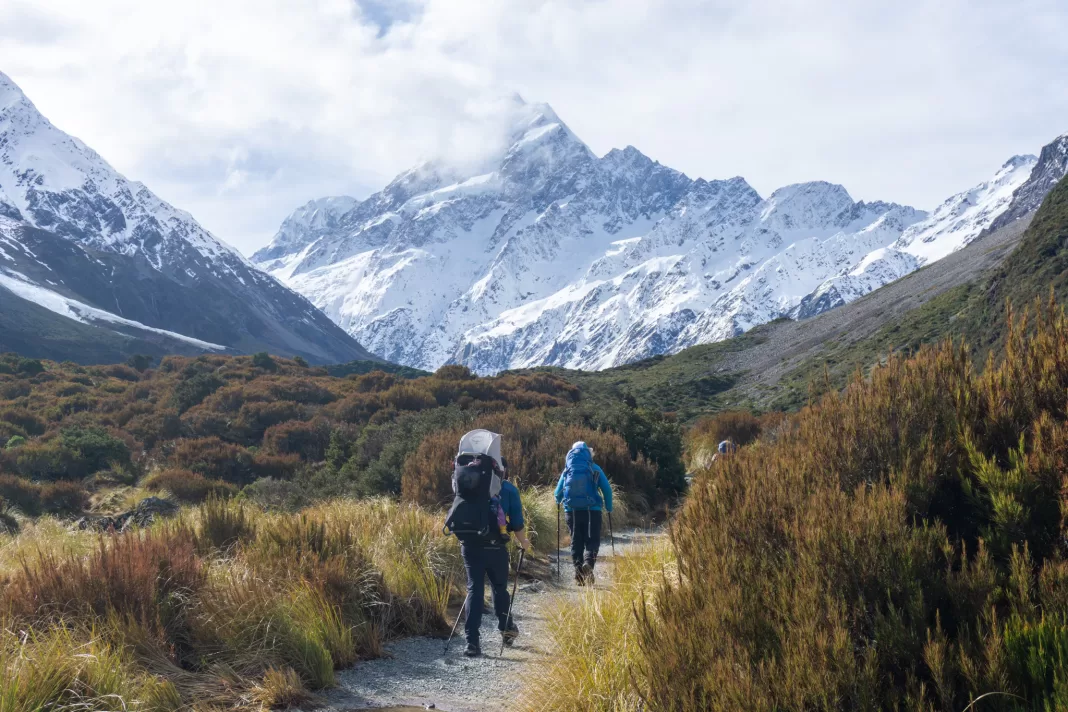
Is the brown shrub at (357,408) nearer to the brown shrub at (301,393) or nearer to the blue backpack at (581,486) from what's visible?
the brown shrub at (301,393)

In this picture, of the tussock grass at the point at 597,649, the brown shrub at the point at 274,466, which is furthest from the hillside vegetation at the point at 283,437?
the tussock grass at the point at 597,649

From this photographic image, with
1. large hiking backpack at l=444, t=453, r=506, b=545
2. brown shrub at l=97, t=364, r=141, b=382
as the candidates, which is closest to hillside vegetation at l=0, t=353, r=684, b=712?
large hiking backpack at l=444, t=453, r=506, b=545

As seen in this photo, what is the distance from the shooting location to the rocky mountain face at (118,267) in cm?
8644

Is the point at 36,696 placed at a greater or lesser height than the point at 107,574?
lesser

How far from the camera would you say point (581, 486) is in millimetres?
7609

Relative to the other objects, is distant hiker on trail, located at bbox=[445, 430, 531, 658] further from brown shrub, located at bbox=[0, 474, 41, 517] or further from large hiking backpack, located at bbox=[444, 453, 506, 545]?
brown shrub, located at bbox=[0, 474, 41, 517]

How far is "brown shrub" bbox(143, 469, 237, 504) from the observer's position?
1420 cm

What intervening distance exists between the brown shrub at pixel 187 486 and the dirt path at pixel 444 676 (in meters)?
9.88

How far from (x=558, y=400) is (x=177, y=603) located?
19.9 m

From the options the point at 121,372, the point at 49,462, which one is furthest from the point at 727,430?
the point at 121,372

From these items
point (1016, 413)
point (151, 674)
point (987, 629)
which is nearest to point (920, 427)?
point (1016, 413)

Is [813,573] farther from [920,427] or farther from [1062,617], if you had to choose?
[920,427]

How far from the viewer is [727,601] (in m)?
3.02

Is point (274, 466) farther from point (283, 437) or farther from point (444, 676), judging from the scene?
point (444, 676)
